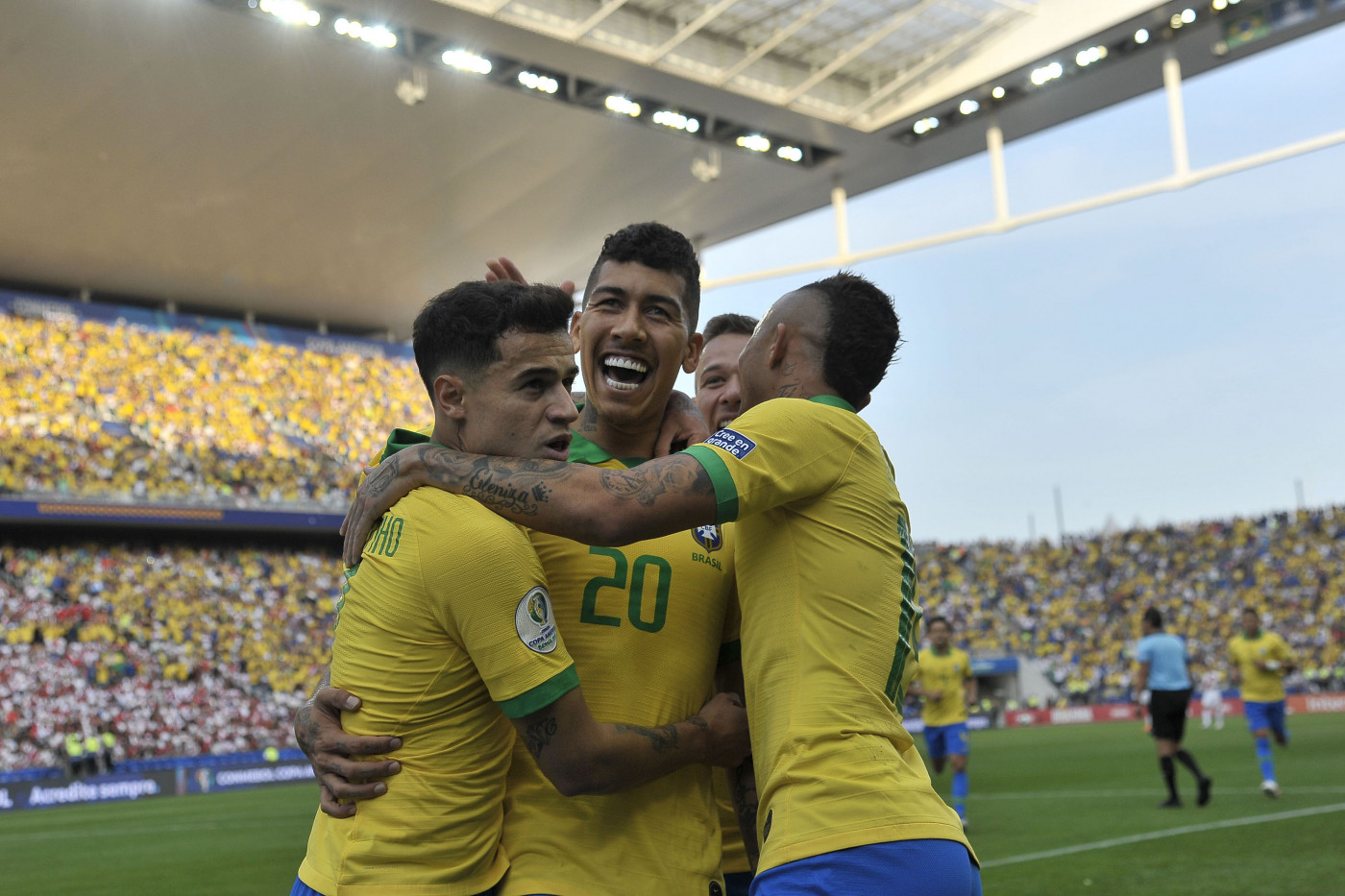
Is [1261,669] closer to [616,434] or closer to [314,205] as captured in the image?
[616,434]

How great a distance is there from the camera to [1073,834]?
11.6 meters

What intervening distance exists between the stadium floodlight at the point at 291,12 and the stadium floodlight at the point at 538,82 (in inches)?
149

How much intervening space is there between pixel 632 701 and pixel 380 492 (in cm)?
76

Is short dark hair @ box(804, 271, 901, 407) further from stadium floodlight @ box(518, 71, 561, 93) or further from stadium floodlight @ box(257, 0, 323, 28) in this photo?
stadium floodlight @ box(518, 71, 561, 93)

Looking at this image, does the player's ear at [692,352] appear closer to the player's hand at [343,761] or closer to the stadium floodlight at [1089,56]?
the player's hand at [343,761]

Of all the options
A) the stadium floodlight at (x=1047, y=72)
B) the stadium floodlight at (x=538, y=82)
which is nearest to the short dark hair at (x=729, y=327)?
the stadium floodlight at (x=538, y=82)

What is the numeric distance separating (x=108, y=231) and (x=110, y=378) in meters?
6.04

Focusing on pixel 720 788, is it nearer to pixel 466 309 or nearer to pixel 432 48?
pixel 466 309

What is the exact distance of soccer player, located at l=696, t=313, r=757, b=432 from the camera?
175 inches

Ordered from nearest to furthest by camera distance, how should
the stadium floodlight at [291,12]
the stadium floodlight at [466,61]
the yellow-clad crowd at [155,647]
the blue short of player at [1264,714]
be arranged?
1. the blue short of player at [1264,714]
2. the stadium floodlight at [291,12]
3. the stadium floodlight at [466,61]
4. the yellow-clad crowd at [155,647]

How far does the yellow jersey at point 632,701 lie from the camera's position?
2.57 m

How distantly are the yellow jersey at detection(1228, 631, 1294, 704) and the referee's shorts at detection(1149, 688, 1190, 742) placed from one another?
5.46ft

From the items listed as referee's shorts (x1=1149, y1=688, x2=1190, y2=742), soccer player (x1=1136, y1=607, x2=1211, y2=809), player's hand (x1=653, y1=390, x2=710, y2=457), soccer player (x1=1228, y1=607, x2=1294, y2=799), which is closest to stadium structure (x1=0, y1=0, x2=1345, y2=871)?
soccer player (x1=1228, y1=607, x2=1294, y2=799)

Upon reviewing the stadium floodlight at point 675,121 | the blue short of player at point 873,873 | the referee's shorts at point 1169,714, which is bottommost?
the referee's shorts at point 1169,714
